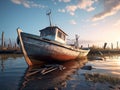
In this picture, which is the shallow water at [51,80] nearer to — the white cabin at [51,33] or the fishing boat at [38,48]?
the fishing boat at [38,48]

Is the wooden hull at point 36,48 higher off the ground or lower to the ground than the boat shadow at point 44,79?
higher

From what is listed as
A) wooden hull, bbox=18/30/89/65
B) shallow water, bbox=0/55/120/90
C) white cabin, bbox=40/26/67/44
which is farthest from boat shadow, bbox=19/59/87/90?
white cabin, bbox=40/26/67/44

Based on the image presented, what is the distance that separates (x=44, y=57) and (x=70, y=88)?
24.6 feet

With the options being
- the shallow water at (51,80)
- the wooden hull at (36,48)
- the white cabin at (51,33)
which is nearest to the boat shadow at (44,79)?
the shallow water at (51,80)

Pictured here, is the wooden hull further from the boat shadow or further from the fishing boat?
the boat shadow

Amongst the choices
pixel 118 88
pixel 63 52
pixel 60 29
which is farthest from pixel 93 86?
pixel 60 29

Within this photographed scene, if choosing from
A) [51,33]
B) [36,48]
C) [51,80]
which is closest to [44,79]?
[51,80]

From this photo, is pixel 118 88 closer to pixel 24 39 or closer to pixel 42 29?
pixel 24 39

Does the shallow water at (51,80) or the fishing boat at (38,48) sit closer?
the shallow water at (51,80)

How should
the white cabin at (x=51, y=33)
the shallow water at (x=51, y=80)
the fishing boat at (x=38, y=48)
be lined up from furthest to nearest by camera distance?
the white cabin at (x=51, y=33) → the fishing boat at (x=38, y=48) → the shallow water at (x=51, y=80)

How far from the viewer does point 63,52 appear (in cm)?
1602

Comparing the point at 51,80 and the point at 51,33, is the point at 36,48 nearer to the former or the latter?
the point at 51,33

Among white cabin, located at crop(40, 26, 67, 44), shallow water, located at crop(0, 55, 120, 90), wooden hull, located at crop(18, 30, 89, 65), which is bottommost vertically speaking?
shallow water, located at crop(0, 55, 120, 90)

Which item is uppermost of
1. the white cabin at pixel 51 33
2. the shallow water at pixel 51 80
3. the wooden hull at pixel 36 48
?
the white cabin at pixel 51 33
